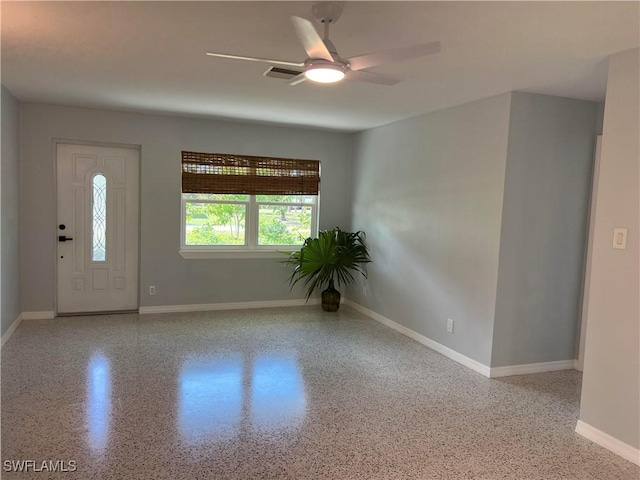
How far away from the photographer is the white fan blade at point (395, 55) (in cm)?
212

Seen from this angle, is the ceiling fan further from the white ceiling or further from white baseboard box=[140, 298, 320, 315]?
white baseboard box=[140, 298, 320, 315]

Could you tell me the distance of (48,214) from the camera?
4.90 m

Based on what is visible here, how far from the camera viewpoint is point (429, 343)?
4.54m

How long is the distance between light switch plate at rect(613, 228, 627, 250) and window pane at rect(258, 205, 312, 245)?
4.01 m

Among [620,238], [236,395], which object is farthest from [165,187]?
[620,238]

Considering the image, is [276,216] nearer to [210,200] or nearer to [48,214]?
[210,200]

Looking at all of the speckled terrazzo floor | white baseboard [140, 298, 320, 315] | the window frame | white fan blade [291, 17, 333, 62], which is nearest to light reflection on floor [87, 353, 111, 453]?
the speckled terrazzo floor

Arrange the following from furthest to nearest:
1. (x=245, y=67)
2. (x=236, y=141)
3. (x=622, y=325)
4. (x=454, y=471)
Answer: (x=236, y=141) → (x=245, y=67) → (x=622, y=325) → (x=454, y=471)

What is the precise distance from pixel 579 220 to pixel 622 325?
1527mm

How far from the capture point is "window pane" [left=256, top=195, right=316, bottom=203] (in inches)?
232

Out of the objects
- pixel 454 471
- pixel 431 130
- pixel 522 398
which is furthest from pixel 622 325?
pixel 431 130

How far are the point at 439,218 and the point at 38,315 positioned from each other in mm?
4395

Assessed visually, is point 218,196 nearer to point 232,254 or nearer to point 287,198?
point 232,254

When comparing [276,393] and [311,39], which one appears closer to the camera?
[311,39]
